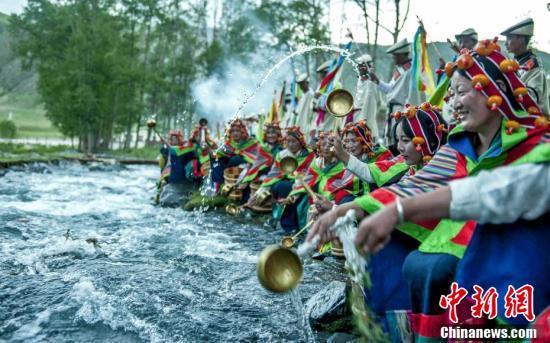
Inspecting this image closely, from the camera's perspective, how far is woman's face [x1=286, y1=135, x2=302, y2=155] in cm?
812

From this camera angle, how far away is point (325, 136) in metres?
6.56

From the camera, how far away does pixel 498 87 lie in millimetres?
2295

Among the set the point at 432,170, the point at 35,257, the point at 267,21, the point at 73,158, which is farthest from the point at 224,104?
the point at 432,170

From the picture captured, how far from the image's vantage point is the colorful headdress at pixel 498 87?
7.32ft

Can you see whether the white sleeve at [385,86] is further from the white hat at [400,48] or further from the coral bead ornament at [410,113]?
the coral bead ornament at [410,113]

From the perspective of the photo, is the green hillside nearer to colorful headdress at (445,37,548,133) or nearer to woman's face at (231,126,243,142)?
woman's face at (231,126,243,142)

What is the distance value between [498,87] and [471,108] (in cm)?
15

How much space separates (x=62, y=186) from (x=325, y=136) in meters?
9.27

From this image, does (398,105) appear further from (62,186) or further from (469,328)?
(62,186)

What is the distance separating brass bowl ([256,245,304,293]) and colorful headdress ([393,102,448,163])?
1.74m

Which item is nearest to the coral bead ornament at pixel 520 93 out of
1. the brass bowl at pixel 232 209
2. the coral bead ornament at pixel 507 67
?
the coral bead ornament at pixel 507 67

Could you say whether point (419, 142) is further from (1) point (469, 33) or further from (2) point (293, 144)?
(2) point (293, 144)

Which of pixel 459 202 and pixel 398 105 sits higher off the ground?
pixel 398 105

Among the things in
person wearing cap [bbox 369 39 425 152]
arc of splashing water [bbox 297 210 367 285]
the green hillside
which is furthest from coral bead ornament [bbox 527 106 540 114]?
the green hillside
